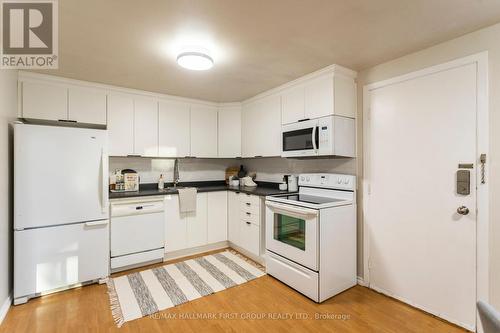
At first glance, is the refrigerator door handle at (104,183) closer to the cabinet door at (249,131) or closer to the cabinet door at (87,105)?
the cabinet door at (87,105)

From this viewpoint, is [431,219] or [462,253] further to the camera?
[431,219]

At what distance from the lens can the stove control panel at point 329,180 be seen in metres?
2.59

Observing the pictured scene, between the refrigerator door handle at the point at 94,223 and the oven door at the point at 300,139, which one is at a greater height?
the oven door at the point at 300,139

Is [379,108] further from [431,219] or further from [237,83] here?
[237,83]

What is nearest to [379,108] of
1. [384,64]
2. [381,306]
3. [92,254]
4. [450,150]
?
[384,64]

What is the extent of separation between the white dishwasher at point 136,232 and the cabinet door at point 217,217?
68 cm

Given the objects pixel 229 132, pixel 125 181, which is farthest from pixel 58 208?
pixel 229 132

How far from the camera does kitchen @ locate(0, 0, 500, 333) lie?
6.25 feet

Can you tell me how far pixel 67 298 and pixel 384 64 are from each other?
3872mm

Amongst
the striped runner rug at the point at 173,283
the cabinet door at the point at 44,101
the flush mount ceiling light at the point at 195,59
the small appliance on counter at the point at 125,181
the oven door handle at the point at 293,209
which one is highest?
the flush mount ceiling light at the point at 195,59

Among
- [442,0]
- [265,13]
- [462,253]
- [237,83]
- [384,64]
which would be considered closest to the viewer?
[442,0]

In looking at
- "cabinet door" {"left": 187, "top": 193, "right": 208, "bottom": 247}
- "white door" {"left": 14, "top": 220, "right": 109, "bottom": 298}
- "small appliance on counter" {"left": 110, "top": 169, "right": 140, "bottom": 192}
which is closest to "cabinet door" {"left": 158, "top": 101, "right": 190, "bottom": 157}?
"small appliance on counter" {"left": 110, "top": 169, "right": 140, "bottom": 192}

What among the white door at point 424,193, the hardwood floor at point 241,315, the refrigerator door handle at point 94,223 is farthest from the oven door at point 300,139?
the refrigerator door handle at point 94,223

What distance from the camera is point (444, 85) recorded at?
6.51ft
